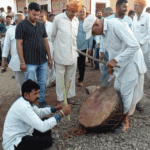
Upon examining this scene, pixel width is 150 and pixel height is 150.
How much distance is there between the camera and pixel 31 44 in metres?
3.26

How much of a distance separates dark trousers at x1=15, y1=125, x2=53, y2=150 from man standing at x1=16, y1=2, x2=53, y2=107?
46.9 inches

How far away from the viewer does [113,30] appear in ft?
8.38

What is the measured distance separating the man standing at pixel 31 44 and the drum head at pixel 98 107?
3.65 feet

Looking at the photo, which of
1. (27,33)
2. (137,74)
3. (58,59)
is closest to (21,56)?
(27,33)

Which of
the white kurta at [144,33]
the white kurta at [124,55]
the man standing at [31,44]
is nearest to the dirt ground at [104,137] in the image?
the white kurta at [124,55]

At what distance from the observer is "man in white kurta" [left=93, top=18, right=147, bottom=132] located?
2.50 m

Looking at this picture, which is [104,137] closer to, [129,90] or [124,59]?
[129,90]

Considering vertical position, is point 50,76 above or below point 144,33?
below

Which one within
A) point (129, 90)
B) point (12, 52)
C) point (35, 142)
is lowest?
point (35, 142)

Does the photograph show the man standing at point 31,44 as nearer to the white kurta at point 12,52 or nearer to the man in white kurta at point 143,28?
the white kurta at point 12,52

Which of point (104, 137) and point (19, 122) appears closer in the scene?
point (19, 122)

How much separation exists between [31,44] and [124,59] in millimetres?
1579

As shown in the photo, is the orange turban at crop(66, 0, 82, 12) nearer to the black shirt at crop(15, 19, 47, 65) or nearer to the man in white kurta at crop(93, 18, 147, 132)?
the black shirt at crop(15, 19, 47, 65)

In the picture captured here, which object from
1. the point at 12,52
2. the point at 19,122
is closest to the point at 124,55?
the point at 19,122
